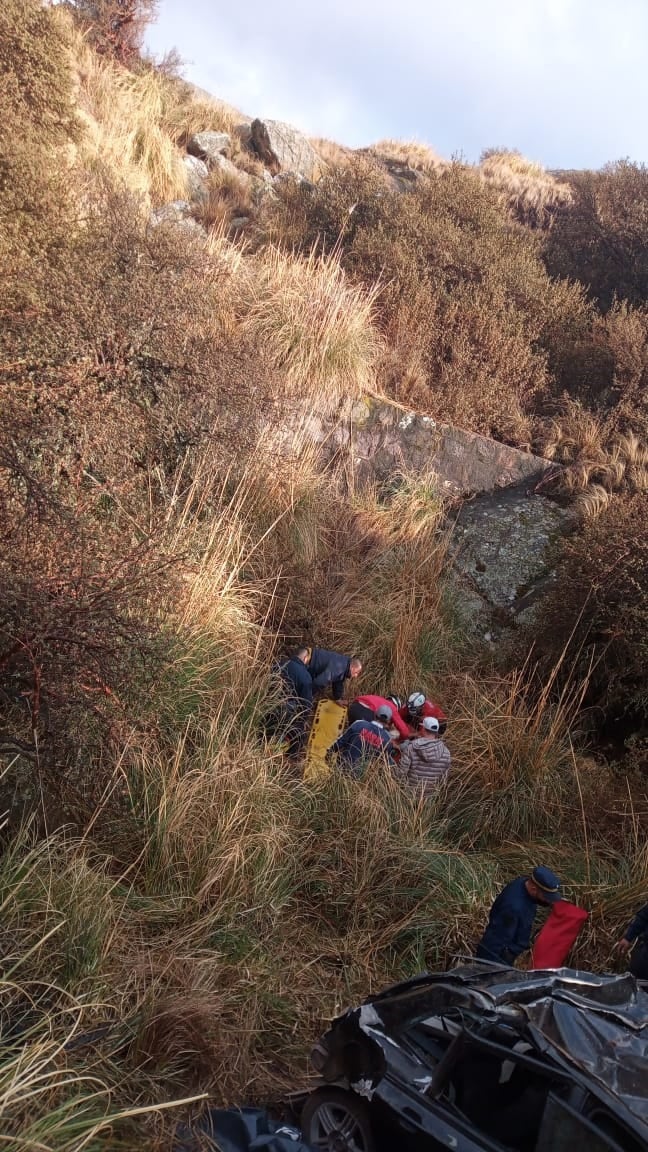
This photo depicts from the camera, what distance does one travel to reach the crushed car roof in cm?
286

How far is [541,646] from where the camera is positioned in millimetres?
8070

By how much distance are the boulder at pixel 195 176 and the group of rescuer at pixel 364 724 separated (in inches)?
349

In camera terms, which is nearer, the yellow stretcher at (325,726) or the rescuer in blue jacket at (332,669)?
the yellow stretcher at (325,726)

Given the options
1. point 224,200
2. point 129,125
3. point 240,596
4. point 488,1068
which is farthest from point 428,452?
point 488,1068

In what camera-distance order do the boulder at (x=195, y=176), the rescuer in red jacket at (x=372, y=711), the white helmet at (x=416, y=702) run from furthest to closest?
the boulder at (x=195, y=176) < the white helmet at (x=416, y=702) < the rescuer in red jacket at (x=372, y=711)

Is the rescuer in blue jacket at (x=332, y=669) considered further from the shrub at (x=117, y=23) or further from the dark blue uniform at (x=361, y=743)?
the shrub at (x=117, y=23)

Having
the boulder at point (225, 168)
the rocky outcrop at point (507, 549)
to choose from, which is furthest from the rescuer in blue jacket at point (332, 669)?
the boulder at point (225, 168)

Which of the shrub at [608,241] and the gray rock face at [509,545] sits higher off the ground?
the shrub at [608,241]

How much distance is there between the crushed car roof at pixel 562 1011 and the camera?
9.37ft

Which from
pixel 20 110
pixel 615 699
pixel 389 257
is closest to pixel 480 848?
pixel 615 699

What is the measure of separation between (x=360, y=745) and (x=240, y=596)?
151 centimetres

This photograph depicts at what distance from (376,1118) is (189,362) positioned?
19.7ft

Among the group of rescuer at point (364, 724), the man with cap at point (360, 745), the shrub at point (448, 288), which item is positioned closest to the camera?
the man with cap at point (360, 745)

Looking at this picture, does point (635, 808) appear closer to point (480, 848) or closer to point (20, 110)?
point (480, 848)
